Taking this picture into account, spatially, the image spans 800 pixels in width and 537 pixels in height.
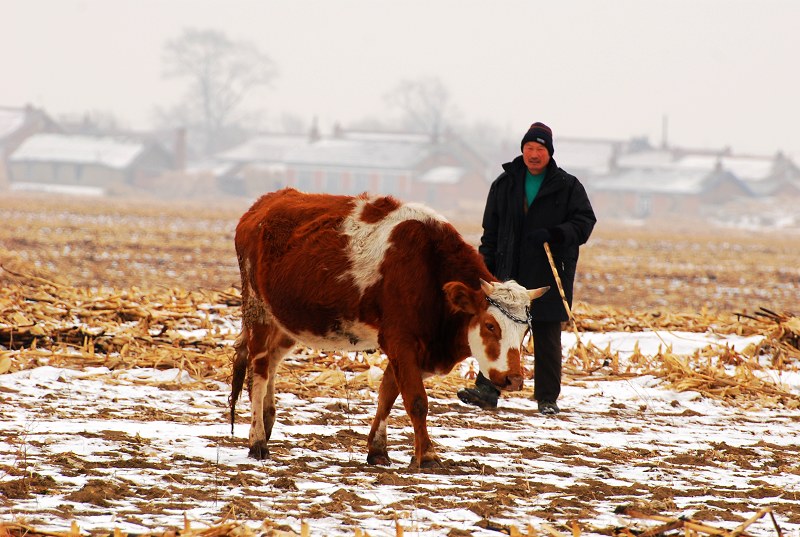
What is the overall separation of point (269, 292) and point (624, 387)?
14.1ft

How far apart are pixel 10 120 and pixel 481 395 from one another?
113 meters

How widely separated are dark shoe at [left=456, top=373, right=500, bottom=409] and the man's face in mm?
1881

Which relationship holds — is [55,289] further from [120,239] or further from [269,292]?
[120,239]

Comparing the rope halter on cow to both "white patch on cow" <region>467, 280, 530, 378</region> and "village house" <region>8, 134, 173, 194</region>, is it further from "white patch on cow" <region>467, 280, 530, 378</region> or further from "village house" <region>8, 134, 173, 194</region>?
"village house" <region>8, 134, 173, 194</region>

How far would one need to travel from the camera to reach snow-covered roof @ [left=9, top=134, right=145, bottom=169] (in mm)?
94188

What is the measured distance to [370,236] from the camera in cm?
668

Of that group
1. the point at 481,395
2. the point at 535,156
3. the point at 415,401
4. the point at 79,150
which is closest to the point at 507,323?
the point at 415,401

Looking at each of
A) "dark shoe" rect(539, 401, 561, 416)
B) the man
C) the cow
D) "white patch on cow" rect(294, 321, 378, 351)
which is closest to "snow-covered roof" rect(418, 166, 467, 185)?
the man

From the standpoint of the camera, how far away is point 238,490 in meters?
5.61

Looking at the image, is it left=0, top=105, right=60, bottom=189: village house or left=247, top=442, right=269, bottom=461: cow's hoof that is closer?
left=247, top=442, right=269, bottom=461: cow's hoof

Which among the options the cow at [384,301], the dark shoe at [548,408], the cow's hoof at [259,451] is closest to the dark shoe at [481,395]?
the dark shoe at [548,408]

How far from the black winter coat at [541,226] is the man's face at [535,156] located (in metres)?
0.10

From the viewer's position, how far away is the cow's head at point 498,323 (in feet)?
20.5

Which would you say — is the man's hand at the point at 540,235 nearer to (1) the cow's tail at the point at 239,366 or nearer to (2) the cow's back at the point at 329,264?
(2) the cow's back at the point at 329,264
